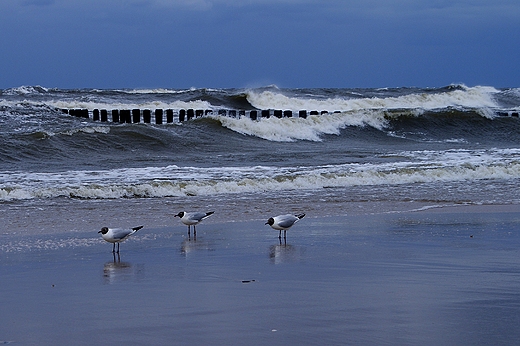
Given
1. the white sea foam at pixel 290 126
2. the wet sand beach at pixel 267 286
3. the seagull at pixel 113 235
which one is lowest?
the wet sand beach at pixel 267 286

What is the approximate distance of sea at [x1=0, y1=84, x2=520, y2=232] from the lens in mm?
9727

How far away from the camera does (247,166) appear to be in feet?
45.8

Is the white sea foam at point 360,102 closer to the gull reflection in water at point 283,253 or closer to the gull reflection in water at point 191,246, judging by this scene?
the gull reflection in water at point 191,246

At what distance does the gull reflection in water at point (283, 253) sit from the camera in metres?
5.95

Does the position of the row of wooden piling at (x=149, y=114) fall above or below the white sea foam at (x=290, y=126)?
above

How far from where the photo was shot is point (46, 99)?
30250 mm

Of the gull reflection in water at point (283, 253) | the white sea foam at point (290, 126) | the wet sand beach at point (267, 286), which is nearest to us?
the wet sand beach at point (267, 286)

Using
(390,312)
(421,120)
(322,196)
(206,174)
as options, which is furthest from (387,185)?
(421,120)

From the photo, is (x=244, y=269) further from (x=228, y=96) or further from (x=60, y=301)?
(x=228, y=96)

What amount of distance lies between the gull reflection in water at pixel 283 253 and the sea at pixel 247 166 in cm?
204

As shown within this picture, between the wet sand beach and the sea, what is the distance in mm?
1626

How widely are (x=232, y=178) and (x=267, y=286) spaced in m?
7.05

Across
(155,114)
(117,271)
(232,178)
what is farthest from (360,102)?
(117,271)

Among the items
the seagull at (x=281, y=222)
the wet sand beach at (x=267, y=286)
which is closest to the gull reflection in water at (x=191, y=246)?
the wet sand beach at (x=267, y=286)
